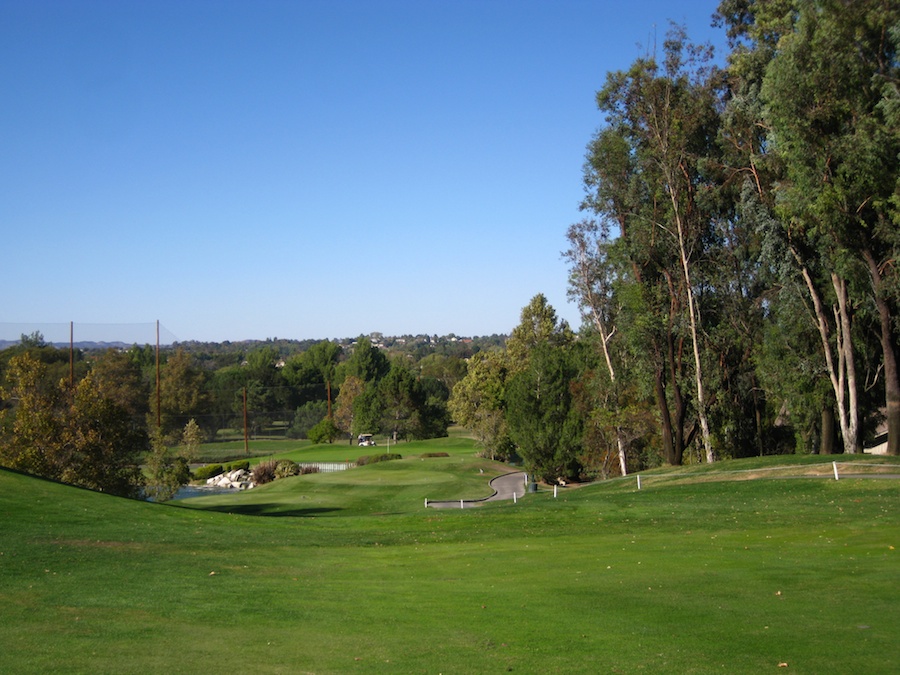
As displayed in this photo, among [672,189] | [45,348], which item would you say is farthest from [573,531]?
[45,348]

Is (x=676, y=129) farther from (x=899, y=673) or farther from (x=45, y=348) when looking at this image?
(x=45, y=348)

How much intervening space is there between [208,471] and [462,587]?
219 feet

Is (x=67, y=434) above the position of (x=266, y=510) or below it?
above

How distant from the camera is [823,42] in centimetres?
2973

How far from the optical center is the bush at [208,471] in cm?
7600

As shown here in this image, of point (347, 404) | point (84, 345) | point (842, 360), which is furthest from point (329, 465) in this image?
point (842, 360)

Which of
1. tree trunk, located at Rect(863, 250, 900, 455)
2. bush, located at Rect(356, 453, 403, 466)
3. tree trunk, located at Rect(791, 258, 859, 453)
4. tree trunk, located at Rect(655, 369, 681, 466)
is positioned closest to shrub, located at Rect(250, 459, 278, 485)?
bush, located at Rect(356, 453, 403, 466)

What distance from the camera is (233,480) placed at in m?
72.4

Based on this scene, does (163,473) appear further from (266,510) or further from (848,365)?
(848,365)

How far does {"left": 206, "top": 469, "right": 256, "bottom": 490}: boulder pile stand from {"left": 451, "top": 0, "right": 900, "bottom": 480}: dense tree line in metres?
27.0

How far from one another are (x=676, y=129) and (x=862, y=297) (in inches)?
512

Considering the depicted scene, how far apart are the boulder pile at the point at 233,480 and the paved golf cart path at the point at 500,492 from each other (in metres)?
22.5

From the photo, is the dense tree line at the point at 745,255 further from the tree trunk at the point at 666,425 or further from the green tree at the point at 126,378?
the green tree at the point at 126,378

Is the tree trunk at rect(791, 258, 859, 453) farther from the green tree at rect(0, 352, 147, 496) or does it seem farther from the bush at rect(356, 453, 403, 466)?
the bush at rect(356, 453, 403, 466)
